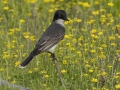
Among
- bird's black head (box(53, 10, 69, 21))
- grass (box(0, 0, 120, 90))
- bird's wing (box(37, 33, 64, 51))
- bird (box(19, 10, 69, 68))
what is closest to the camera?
grass (box(0, 0, 120, 90))

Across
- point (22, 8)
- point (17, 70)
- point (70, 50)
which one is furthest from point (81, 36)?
point (22, 8)

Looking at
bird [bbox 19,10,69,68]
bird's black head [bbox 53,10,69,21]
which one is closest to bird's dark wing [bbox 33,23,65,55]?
bird [bbox 19,10,69,68]

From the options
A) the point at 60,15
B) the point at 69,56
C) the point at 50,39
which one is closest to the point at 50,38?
the point at 50,39

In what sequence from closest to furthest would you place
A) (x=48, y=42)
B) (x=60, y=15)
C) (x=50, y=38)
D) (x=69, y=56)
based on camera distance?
(x=48, y=42)
(x=50, y=38)
(x=69, y=56)
(x=60, y=15)

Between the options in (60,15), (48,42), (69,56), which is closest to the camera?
(48,42)

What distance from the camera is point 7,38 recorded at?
1183 cm

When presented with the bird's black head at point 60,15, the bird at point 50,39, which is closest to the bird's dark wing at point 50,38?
the bird at point 50,39

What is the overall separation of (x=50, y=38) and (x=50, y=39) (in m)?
0.04

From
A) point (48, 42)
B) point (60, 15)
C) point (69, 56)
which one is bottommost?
point (69, 56)

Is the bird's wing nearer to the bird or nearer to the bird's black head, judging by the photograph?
the bird

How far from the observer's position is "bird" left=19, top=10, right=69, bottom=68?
32.9ft

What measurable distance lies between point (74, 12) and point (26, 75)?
490cm

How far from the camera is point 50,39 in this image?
33.9 feet

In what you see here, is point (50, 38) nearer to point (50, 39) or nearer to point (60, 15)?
point (50, 39)
